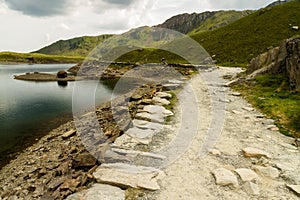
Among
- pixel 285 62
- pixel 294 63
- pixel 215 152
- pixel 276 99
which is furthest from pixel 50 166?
pixel 285 62

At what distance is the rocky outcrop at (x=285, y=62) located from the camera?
46.6ft

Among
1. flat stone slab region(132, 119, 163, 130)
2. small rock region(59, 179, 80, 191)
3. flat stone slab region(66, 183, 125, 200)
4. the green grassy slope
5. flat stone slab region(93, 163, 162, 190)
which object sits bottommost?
small rock region(59, 179, 80, 191)

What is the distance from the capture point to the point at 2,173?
500 inches

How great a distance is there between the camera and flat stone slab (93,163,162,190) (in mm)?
5643

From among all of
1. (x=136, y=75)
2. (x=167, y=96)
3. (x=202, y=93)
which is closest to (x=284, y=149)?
(x=167, y=96)

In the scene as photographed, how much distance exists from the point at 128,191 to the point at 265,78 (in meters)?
16.9

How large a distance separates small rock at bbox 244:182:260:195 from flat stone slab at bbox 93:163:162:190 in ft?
7.45

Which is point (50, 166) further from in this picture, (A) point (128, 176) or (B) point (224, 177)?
(B) point (224, 177)

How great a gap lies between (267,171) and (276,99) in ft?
29.2

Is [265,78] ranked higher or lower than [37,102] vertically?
higher

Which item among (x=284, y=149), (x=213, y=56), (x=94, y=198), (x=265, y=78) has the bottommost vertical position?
(x=94, y=198)

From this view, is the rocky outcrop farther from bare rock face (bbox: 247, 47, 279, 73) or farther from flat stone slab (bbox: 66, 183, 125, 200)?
flat stone slab (bbox: 66, 183, 125, 200)

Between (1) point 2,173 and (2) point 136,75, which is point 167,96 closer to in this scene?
(1) point 2,173

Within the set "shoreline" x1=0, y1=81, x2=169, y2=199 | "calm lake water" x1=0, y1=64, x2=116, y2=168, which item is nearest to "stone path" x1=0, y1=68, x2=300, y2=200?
"shoreline" x1=0, y1=81, x2=169, y2=199
